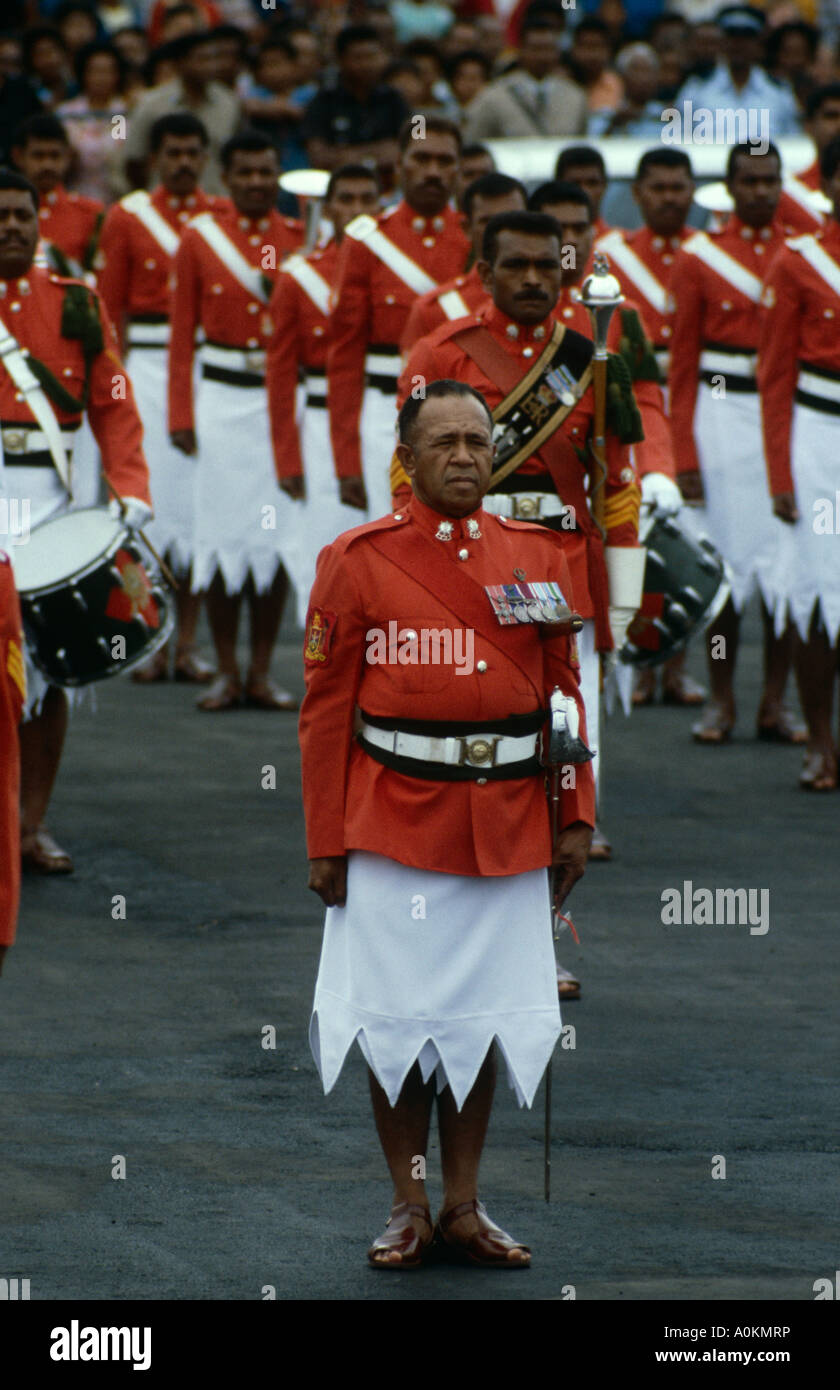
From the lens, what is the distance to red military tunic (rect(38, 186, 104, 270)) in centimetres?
1383

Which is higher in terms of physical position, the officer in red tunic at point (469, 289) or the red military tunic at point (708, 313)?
the officer in red tunic at point (469, 289)

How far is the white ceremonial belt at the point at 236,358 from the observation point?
1234cm

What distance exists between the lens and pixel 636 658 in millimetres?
9227

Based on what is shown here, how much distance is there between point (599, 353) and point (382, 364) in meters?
3.77

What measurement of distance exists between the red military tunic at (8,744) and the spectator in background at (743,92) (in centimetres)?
1253

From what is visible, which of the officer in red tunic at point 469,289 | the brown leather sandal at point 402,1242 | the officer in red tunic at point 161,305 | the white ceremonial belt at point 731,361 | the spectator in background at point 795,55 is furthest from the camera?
the spectator in background at point 795,55

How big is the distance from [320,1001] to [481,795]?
53cm

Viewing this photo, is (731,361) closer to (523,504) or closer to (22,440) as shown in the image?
(22,440)

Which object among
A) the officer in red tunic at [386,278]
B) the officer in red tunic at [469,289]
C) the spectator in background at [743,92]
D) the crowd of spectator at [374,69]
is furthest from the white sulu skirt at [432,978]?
the spectator in background at [743,92]

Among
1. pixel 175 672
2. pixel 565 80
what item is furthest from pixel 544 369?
pixel 565 80

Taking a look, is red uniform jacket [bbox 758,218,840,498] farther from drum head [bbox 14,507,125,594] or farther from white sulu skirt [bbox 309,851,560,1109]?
white sulu skirt [bbox 309,851,560,1109]

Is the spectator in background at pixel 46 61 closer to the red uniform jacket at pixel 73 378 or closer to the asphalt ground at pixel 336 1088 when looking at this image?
the asphalt ground at pixel 336 1088

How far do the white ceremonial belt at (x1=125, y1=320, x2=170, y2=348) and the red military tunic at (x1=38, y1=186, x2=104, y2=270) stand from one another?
0.88m

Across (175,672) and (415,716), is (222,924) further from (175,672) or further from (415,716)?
(175,672)
